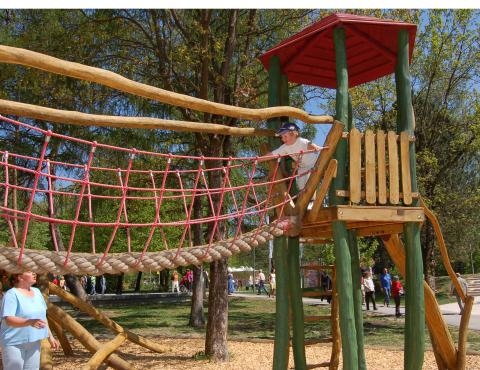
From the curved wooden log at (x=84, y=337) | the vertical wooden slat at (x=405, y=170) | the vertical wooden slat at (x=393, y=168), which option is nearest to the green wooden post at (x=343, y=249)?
the vertical wooden slat at (x=393, y=168)

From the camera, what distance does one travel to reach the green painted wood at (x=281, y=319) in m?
4.53

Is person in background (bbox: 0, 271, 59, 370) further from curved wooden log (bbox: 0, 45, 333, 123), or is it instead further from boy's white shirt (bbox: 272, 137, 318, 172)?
boy's white shirt (bbox: 272, 137, 318, 172)

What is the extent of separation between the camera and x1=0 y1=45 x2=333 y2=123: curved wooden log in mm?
2986

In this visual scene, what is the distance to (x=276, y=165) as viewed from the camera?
4.53m

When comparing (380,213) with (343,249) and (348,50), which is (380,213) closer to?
(343,249)

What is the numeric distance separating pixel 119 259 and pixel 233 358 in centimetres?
503

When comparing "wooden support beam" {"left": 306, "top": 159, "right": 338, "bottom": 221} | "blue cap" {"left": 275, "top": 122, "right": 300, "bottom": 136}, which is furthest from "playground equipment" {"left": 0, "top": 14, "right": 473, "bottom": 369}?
"blue cap" {"left": 275, "top": 122, "right": 300, "bottom": 136}

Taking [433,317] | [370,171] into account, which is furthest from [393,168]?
[433,317]

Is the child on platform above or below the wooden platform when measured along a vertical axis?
above

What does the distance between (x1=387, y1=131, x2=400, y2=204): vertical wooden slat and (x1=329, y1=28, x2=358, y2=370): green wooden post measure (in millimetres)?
392

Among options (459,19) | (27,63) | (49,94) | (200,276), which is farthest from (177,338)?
(459,19)

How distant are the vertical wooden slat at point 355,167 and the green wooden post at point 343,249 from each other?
2.5 inches

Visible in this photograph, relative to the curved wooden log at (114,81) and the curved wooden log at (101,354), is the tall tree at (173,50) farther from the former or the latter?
the curved wooden log at (114,81)

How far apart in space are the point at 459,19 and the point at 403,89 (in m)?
8.78
